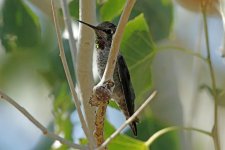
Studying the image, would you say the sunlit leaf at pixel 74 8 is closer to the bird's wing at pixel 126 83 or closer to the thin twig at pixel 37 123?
the bird's wing at pixel 126 83

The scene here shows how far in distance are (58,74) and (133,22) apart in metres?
0.60

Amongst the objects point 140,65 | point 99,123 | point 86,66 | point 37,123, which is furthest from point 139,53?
point 37,123

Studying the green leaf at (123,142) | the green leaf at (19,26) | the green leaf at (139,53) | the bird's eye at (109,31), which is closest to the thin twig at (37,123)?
the green leaf at (123,142)

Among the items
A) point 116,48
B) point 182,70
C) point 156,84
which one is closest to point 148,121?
point 156,84

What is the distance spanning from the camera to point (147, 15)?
3.30 meters

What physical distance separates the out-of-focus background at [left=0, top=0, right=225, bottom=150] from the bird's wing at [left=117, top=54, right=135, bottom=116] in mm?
23

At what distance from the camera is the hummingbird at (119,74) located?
270 centimetres

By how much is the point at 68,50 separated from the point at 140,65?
0.50 meters

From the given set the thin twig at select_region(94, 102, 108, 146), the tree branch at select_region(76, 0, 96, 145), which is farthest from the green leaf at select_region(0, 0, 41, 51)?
the thin twig at select_region(94, 102, 108, 146)

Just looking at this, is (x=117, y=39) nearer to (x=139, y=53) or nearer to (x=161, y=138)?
(x=139, y=53)

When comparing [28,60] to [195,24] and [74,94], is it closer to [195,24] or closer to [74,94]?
[195,24]

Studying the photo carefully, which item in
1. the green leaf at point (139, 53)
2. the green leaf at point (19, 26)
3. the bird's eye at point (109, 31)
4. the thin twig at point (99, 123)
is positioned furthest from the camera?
the green leaf at point (19, 26)

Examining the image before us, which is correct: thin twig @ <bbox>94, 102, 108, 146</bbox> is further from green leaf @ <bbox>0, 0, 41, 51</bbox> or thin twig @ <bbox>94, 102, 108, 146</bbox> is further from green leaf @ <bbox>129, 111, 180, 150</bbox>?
green leaf @ <bbox>0, 0, 41, 51</bbox>

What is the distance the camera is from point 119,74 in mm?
2738
